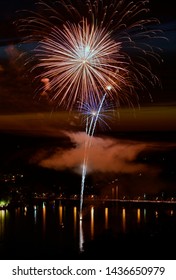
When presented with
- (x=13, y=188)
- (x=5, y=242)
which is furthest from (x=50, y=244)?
(x=13, y=188)

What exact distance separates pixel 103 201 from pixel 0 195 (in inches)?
740

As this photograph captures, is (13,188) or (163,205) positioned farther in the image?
(163,205)

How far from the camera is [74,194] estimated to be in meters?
49.6

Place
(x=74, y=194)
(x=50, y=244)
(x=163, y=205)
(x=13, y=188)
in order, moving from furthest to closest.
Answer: (x=74, y=194) → (x=163, y=205) → (x=13, y=188) → (x=50, y=244)

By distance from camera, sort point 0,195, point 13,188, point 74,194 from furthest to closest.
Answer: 1. point 74,194
2. point 13,188
3. point 0,195

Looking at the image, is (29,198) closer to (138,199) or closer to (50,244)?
(138,199)

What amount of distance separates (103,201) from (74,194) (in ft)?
11.3

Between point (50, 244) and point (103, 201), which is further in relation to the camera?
point (103, 201)
